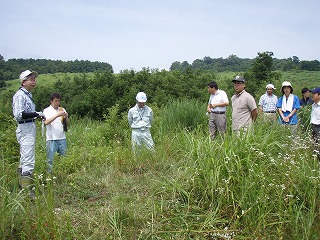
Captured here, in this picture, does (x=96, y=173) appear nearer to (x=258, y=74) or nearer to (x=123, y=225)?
(x=123, y=225)

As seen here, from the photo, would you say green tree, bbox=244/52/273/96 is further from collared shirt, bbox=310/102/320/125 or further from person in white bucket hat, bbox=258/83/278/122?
collared shirt, bbox=310/102/320/125

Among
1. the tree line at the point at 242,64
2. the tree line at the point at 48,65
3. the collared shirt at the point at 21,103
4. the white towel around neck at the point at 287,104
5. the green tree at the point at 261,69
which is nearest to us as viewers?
the collared shirt at the point at 21,103

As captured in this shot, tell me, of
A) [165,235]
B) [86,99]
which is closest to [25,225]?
[165,235]

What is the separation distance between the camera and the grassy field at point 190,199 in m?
2.72

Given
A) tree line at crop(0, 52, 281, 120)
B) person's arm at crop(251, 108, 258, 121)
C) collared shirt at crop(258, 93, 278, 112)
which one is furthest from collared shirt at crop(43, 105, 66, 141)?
tree line at crop(0, 52, 281, 120)

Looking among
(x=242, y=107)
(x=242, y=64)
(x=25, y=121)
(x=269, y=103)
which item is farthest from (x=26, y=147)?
(x=242, y=64)

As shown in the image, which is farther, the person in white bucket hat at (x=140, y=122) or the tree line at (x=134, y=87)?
the tree line at (x=134, y=87)

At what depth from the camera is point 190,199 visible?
3.25m

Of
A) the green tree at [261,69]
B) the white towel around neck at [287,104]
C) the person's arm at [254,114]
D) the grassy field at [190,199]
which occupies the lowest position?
the grassy field at [190,199]

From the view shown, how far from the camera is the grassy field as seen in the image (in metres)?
2.72

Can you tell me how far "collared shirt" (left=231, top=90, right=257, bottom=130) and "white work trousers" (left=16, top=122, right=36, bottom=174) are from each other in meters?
3.44

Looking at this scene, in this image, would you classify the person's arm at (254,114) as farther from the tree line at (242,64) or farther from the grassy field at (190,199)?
the tree line at (242,64)

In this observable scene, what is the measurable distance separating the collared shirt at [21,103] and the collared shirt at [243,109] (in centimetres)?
345

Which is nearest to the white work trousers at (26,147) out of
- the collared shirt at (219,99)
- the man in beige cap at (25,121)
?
the man in beige cap at (25,121)
